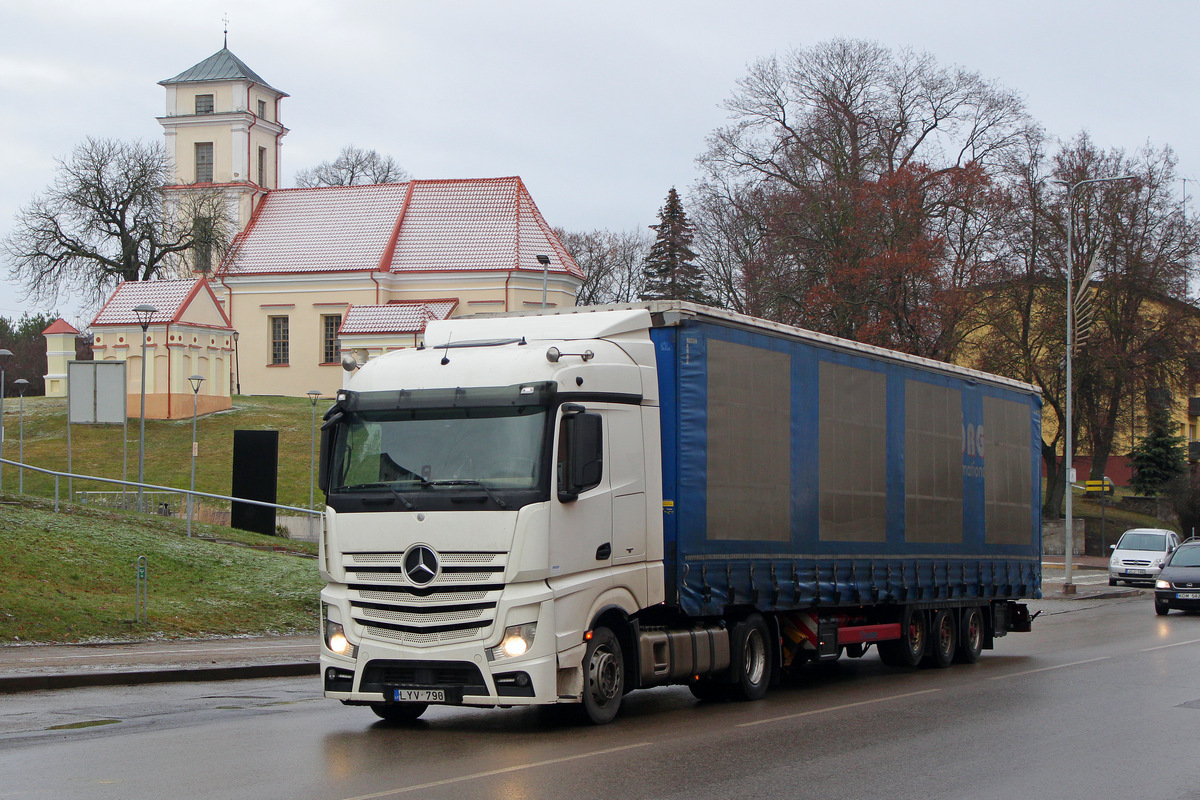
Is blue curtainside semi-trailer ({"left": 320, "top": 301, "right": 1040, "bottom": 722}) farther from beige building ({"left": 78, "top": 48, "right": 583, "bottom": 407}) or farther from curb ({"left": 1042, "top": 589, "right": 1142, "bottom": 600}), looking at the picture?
beige building ({"left": 78, "top": 48, "right": 583, "bottom": 407})

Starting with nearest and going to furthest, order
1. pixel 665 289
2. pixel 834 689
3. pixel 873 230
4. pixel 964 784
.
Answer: pixel 964 784 → pixel 834 689 → pixel 873 230 → pixel 665 289

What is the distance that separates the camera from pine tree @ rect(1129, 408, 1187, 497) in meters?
64.8

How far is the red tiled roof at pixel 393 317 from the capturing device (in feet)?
208

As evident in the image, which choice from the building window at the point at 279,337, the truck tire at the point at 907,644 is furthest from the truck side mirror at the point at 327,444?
the building window at the point at 279,337

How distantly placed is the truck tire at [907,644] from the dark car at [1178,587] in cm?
1328

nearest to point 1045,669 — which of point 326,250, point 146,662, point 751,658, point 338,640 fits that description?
point 751,658

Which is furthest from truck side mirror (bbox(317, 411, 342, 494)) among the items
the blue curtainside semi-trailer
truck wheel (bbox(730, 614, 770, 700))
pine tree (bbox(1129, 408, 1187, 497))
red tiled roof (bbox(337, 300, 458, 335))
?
pine tree (bbox(1129, 408, 1187, 497))

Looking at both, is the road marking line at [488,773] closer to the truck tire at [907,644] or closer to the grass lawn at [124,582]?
the truck tire at [907,644]

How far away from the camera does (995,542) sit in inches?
A: 729

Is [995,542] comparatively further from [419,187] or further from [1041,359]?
[419,187]

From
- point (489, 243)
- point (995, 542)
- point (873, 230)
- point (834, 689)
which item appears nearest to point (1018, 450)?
point (995, 542)

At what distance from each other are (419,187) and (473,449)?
64836 millimetres

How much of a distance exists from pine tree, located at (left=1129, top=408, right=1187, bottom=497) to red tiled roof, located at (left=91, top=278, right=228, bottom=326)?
46.5m

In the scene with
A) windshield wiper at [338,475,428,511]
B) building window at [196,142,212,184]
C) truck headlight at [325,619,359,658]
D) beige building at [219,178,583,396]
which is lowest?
truck headlight at [325,619,359,658]
